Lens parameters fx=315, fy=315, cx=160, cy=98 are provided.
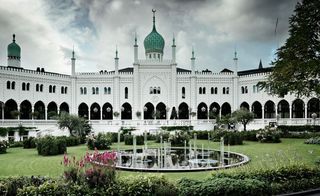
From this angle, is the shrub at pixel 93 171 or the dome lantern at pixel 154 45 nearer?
the shrub at pixel 93 171

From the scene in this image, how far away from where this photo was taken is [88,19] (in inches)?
814

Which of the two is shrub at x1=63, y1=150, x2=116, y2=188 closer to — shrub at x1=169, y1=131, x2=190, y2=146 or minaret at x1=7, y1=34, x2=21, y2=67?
shrub at x1=169, y1=131, x2=190, y2=146

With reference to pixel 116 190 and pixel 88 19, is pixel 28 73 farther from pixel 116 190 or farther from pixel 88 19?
pixel 116 190

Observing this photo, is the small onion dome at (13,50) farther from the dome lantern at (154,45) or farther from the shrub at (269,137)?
the shrub at (269,137)

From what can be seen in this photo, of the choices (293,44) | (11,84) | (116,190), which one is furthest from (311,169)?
(11,84)

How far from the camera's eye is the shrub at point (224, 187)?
972 cm

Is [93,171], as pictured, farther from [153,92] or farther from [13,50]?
[13,50]

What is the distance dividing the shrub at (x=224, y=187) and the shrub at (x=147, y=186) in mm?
424

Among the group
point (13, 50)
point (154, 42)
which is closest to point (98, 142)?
point (154, 42)

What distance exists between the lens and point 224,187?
9773mm

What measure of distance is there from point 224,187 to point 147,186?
241cm

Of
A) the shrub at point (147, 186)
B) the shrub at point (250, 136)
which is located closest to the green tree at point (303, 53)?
the shrub at point (147, 186)

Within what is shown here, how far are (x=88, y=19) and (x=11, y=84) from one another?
36.9 m

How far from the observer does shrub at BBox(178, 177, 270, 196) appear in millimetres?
9719
